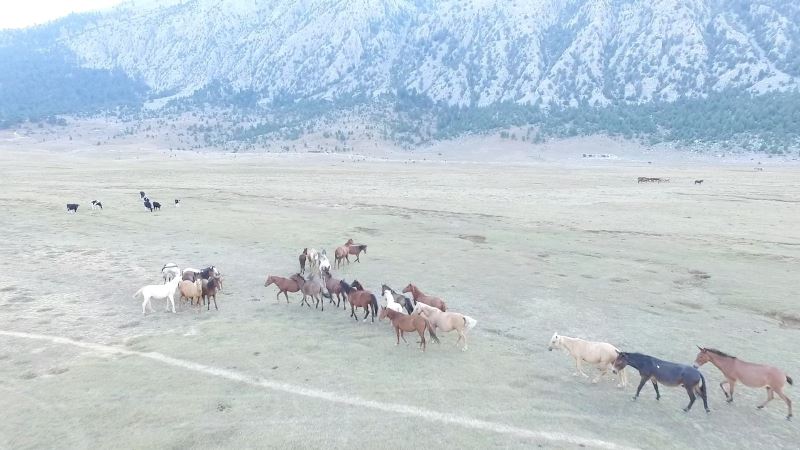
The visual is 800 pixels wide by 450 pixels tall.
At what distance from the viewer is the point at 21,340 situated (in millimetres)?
13242

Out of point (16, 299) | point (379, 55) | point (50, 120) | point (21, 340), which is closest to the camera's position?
point (21, 340)

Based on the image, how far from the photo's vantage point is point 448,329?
1327 cm

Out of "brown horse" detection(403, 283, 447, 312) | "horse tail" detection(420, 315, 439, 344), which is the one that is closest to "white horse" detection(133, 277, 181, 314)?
"brown horse" detection(403, 283, 447, 312)

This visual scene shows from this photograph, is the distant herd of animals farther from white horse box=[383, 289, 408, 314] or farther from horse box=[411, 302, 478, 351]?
horse box=[411, 302, 478, 351]

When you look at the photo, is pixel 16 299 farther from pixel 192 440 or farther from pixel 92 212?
pixel 92 212

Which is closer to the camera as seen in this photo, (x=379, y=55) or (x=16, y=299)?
(x=16, y=299)

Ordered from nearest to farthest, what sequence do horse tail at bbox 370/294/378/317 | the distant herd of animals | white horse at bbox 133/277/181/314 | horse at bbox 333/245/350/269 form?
horse tail at bbox 370/294/378/317, white horse at bbox 133/277/181/314, horse at bbox 333/245/350/269, the distant herd of animals

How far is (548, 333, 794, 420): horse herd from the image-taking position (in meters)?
10.0

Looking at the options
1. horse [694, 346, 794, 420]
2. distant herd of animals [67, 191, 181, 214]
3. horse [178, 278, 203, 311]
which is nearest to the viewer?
horse [694, 346, 794, 420]

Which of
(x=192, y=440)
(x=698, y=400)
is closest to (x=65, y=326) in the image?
(x=192, y=440)

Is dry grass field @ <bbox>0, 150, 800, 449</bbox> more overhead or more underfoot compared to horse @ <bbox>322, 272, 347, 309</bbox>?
more underfoot

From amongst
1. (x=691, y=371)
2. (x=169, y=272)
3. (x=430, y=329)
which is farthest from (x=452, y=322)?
(x=169, y=272)

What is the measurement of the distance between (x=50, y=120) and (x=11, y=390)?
566 feet

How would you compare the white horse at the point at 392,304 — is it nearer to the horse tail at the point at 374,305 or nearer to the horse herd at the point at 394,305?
the horse herd at the point at 394,305
